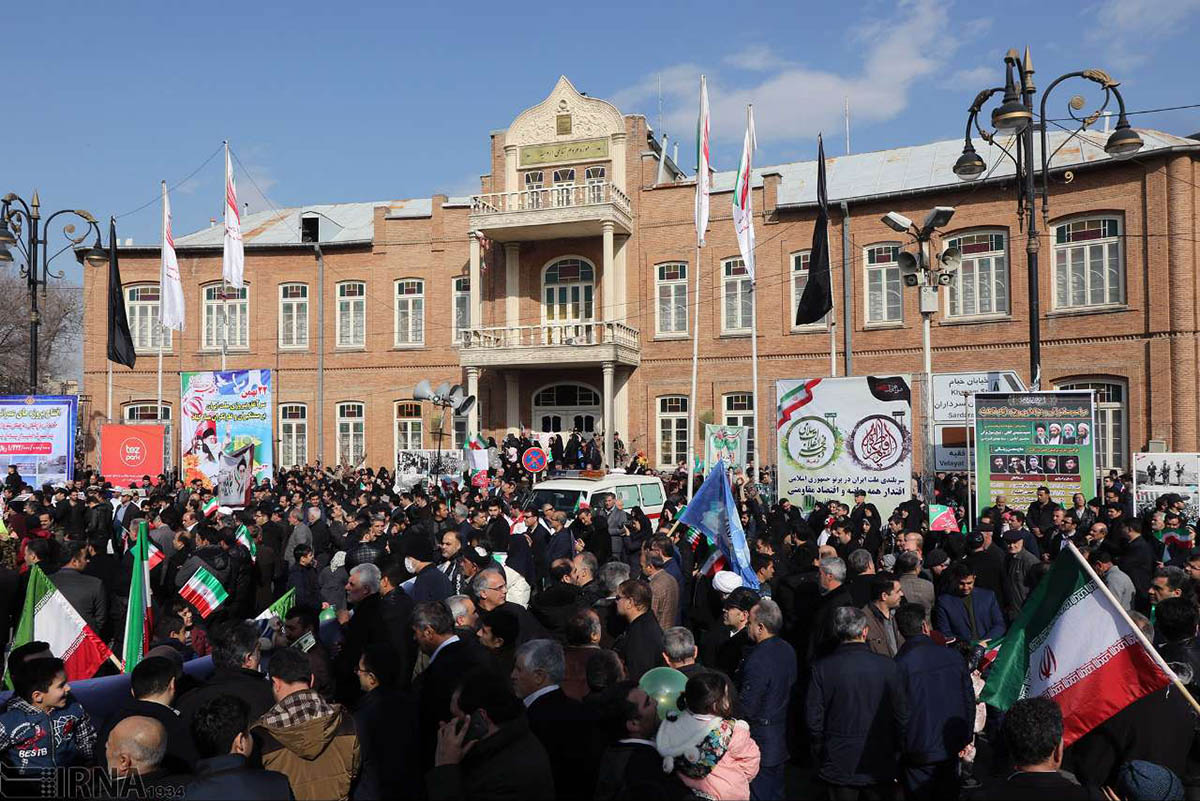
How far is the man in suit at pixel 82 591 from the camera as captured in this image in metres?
8.13

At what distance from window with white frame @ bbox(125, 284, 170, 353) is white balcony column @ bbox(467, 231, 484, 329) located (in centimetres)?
1244

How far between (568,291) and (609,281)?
2160 millimetres

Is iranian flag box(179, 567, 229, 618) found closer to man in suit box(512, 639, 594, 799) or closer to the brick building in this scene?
man in suit box(512, 639, 594, 799)

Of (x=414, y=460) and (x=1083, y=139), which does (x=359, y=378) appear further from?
(x=1083, y=139)

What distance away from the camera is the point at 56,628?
700 cm

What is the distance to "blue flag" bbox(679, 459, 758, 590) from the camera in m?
9.09

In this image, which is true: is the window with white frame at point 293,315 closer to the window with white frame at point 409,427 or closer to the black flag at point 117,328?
the window with white frame at point 409,427

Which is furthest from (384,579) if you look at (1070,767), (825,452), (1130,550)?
(825,452)

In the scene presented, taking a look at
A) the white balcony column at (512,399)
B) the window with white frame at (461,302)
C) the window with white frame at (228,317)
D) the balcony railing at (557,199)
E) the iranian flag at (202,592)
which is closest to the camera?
the iranian flag at (202,592)

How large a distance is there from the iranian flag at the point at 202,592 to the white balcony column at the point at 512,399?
22.9m

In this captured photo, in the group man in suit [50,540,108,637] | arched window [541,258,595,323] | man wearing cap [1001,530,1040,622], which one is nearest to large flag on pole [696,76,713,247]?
arched window [541,258,595,323]

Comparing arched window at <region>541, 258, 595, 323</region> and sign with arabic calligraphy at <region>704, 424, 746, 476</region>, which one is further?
arched window at <region>541, 258, 595, 323</region>

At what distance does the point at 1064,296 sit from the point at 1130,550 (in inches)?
712

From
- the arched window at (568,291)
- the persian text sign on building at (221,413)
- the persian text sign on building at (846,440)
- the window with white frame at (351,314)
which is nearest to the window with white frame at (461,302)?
the arched window at (568,291)
